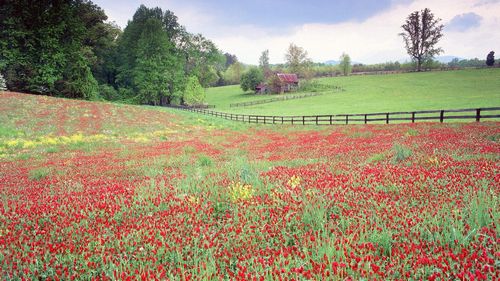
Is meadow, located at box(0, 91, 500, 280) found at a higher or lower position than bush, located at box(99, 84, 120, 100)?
lower

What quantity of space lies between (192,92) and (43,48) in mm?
32235

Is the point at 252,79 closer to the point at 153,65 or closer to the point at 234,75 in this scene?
the point at 234,75

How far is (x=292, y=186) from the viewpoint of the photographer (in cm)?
614

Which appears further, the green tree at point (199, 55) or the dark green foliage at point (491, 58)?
the dark green foliage at point (491, 58)

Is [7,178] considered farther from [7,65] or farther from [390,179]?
[7,65]

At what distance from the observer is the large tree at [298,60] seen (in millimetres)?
115188

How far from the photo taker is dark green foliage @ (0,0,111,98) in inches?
1687

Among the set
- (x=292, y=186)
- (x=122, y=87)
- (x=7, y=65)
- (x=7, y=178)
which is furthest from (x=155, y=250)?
(x=122, y=87)

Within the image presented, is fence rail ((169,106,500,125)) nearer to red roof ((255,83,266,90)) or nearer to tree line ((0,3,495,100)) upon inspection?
tree line ((0,3,495,100))

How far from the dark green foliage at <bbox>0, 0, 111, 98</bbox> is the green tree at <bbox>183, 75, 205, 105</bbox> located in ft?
78.9

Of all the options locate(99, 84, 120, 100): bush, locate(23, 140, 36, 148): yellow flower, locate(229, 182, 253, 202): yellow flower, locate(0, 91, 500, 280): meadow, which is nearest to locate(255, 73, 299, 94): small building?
locate(99, 84, 120, 100): bush

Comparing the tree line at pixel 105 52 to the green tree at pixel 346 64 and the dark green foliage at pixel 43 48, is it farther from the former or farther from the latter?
the green tree at pixel 346 64

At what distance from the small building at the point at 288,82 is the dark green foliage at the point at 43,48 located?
6922 centimetres

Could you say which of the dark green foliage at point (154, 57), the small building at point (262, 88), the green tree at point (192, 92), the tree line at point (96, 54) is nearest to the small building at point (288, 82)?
the small building at point (262, 88)
